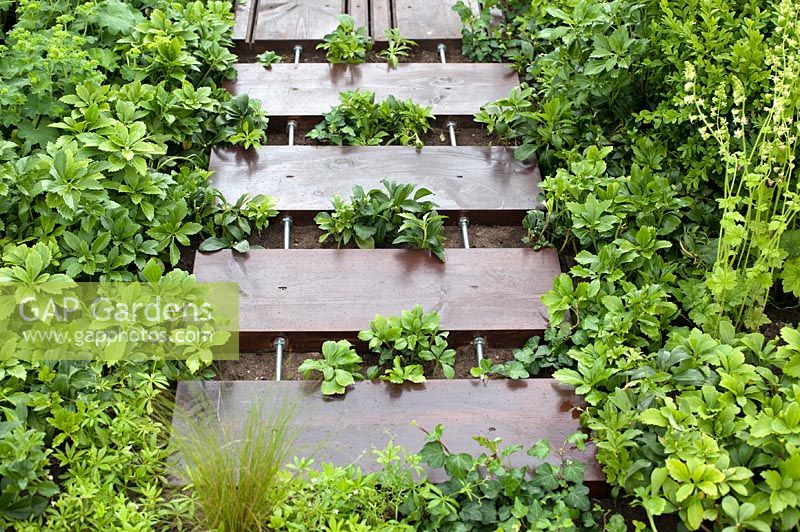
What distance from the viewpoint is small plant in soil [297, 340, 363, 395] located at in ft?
8.57

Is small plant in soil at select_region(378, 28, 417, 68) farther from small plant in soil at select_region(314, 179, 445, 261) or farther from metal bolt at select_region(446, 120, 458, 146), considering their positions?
small plant in soil at select_region(314, 179, 445, 261)

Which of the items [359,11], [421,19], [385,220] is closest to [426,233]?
[385,220]

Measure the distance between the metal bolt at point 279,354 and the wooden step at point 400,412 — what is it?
0.07 meters

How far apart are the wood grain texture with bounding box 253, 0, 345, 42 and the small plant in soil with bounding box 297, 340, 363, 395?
1.90 meters

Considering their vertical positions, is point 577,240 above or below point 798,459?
above

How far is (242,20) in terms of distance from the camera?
13.8 ft

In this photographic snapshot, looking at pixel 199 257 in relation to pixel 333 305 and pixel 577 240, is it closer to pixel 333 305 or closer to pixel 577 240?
pixel 333 305

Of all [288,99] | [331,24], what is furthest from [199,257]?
[331,24]

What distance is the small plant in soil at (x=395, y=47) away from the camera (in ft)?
13.1

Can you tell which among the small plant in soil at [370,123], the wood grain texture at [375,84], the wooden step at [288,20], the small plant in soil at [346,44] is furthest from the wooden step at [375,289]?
the wooden step at [288,20]

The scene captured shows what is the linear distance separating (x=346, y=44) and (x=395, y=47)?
23 cm

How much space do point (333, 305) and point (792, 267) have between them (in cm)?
140

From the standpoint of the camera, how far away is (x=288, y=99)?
12.3ft

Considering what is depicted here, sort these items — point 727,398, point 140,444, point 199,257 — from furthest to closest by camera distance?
point 199,257 < point 140,444 < point 727,398
